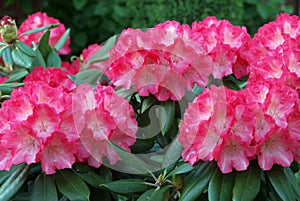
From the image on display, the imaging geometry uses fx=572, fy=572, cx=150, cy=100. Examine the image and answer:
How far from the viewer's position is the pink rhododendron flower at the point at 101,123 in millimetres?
1314

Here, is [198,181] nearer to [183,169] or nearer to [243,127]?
[183,169]

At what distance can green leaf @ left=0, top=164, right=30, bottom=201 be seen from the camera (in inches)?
51.5

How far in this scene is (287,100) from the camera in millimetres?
1262

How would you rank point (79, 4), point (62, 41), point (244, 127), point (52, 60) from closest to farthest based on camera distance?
point (244, 127)
point (52, 60)
point (62, 41)
point (79, 4)

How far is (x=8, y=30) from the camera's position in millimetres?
1871

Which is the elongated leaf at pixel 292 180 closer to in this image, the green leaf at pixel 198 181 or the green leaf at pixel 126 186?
the green leaf at pixel 198 181

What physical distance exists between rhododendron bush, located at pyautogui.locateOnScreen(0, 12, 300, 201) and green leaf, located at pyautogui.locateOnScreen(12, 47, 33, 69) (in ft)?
0.93

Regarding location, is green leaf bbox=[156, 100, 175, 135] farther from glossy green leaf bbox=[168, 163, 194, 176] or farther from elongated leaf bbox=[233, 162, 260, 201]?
elongated leaf bbox=[233, 162, 260, 201]

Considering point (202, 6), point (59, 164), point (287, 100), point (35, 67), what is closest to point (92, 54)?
point (35, 67)

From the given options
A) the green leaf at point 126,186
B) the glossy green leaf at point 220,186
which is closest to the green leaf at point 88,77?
the green leaf at point 126,186

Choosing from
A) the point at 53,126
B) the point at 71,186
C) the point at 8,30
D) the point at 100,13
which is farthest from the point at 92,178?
the point at 100,13

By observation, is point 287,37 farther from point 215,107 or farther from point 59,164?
point 59,164

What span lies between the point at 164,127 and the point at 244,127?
0.23m

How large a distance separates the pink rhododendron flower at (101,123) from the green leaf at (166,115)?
0.07 meters
